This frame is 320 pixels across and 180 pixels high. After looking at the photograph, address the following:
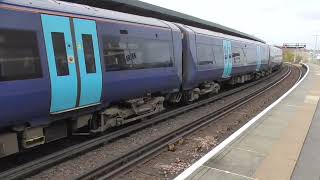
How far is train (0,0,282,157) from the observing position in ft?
21.7

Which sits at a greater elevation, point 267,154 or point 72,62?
point 72,62

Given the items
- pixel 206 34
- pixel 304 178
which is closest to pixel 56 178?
pixel 304 178

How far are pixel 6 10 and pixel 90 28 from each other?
→ 2185 millimetres

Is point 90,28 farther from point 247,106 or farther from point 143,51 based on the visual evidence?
point 247,106

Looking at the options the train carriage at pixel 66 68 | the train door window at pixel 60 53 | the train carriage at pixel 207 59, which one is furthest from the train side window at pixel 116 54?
the train carriage at pixel 207 59

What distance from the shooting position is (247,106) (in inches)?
640

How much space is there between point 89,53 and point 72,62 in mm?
624

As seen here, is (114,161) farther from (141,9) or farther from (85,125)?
(141,9)

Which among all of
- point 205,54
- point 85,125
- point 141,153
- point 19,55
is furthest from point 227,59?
point 19,55

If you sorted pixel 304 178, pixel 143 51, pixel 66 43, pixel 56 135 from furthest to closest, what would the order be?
pixel 143 51, pixel 56 135, pixel 66 43, pixel 304 178

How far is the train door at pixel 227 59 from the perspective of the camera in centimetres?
1838

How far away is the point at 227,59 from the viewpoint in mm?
18688

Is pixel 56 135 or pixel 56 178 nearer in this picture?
pixel 56 178

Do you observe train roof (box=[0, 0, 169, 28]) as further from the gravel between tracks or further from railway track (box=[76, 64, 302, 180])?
railway track (box=[76, 64, 302, 180])
